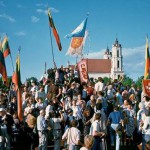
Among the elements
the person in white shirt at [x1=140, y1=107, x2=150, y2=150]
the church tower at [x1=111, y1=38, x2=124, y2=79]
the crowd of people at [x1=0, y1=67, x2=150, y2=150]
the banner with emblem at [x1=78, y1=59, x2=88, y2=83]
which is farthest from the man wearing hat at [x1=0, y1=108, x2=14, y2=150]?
the church tower at [x1=111, y1=38, x2=124, y2=79]

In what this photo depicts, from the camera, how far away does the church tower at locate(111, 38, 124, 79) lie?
557 ft

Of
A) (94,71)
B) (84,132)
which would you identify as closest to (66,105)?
(84,132)

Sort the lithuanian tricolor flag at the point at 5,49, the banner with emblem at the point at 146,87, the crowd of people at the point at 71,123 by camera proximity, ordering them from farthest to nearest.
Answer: the lithuanian tricolor flag at the point at 5,49 < the banner with emblem at the point at 146,87 < the crowd of people at the point at 71,123

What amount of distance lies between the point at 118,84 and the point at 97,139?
36.6 ft

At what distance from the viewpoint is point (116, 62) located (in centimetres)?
17638

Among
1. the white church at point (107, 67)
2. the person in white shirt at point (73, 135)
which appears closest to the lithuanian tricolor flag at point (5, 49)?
the person in white shirt at point (73, 135)

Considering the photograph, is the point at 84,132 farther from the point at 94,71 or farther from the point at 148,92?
the point at 94,71

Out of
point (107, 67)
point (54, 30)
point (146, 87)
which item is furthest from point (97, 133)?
point (107, 67)

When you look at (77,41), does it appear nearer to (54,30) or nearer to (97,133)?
(54,30)

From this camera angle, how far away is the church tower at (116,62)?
170 meters

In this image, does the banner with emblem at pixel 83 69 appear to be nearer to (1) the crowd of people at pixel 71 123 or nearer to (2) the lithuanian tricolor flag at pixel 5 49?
(1) the crowd of people at pixel 71 123

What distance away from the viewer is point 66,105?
17.5 metres

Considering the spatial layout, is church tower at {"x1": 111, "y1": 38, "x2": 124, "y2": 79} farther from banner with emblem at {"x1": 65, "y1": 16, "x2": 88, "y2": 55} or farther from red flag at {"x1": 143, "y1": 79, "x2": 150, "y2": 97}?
red flag at {"x1": 143, "y1": 79, "x2": 150, "y2": 97}

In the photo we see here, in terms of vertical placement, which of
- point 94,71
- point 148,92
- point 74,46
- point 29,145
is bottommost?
point 29,145
